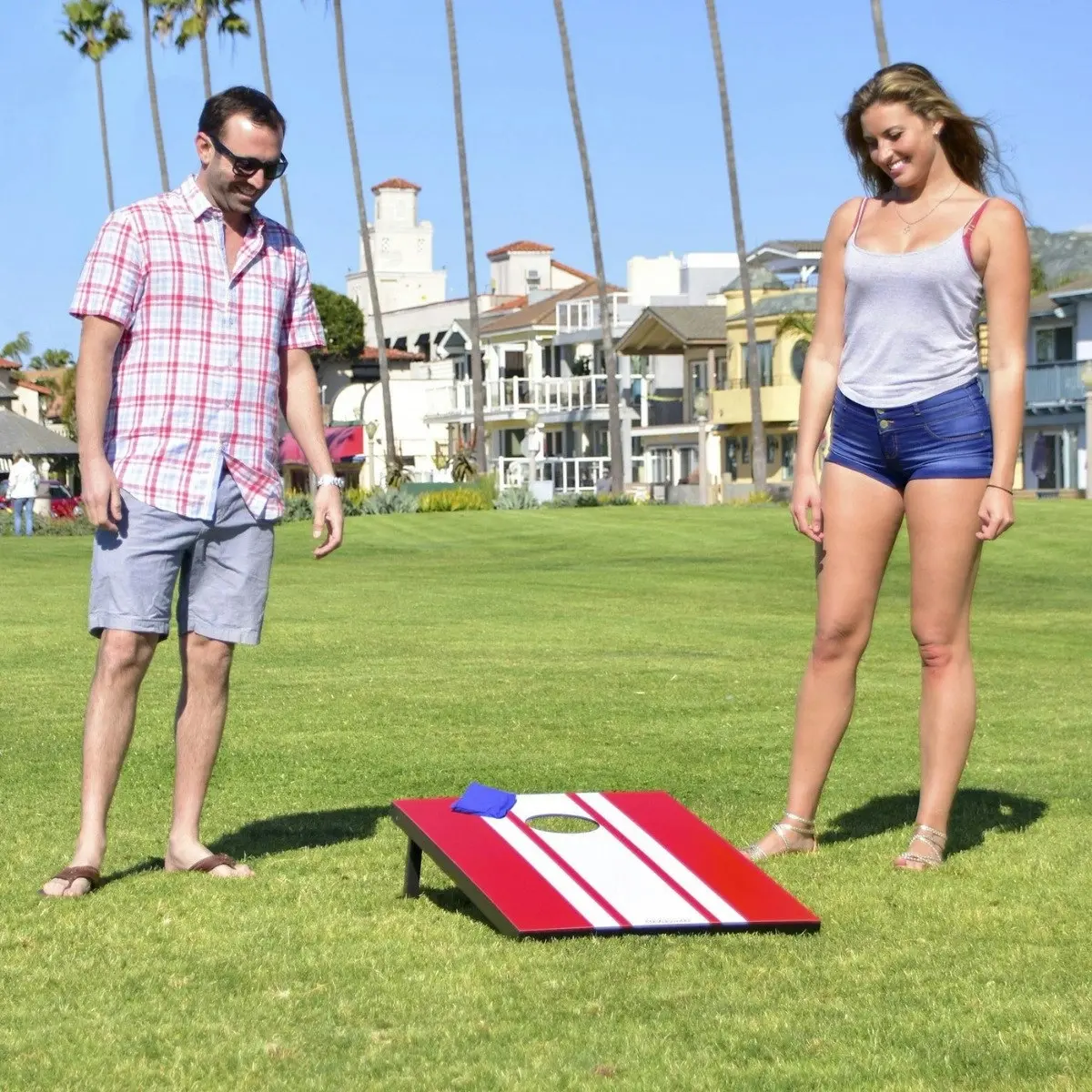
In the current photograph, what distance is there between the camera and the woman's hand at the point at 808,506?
5910mm

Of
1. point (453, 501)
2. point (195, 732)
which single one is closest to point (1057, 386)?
point (453, 501)

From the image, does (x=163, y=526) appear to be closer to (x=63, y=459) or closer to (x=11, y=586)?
(x=11, y=586)

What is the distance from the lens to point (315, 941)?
482cm

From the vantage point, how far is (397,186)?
138 meters

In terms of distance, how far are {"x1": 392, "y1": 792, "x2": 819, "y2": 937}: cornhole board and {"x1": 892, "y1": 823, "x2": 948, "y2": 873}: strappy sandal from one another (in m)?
0.59

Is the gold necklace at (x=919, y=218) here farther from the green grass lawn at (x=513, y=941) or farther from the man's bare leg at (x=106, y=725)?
the man's bare leg at (x=106, y=725)

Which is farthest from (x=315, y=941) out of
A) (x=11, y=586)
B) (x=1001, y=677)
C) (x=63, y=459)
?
(x=63, y=459)

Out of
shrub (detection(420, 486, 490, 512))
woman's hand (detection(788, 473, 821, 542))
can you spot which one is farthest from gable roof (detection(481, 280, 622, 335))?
woman's hand (detection(788, 473, 821, 542))

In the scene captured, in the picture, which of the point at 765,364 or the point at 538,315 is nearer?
the point at 765,364

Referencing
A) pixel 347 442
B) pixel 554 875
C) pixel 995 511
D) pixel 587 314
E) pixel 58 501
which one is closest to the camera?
pixel 554 875

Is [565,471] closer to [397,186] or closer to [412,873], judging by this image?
[397,186]

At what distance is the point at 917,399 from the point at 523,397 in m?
89.2

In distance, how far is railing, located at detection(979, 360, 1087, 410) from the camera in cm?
6378

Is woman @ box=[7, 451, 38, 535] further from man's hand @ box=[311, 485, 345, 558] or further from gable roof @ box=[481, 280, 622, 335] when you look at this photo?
gable roof @ box=[481, 280, 622, 335]
